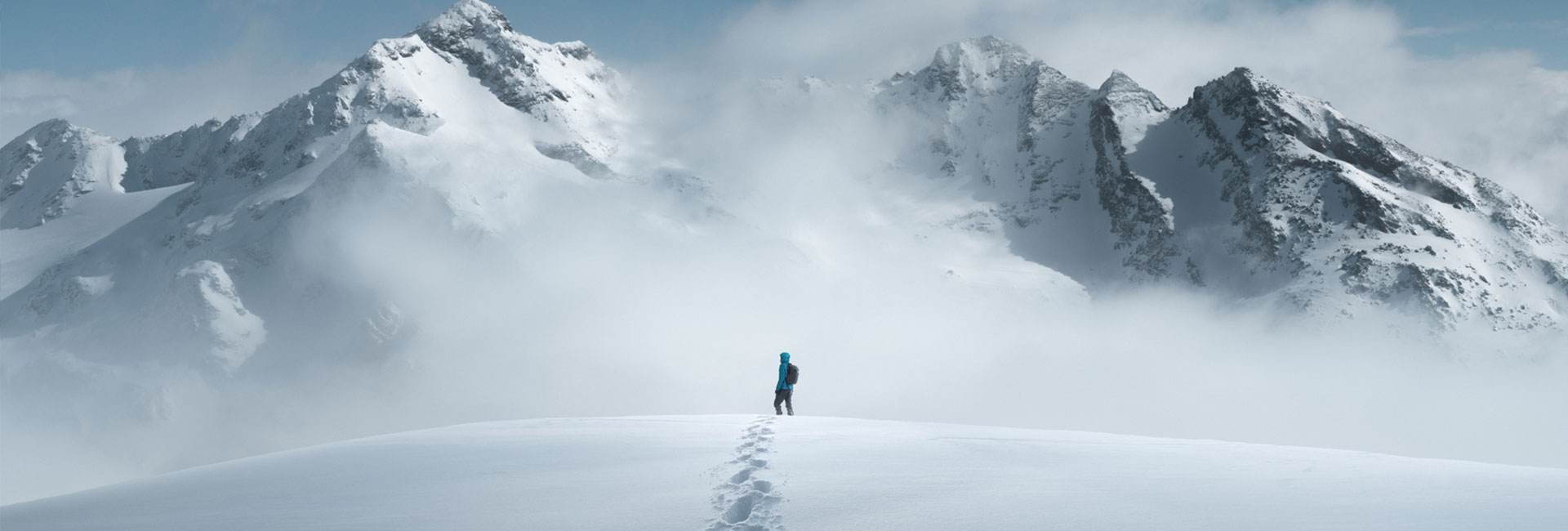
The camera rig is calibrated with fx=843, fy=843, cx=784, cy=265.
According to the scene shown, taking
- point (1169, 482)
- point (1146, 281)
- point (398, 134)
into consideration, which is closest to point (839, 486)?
point (1169, 482)

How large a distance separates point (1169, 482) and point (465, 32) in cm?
20276

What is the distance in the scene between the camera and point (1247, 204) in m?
146

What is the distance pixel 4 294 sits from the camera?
149 metres

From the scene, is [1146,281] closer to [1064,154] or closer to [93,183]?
[1064,154]

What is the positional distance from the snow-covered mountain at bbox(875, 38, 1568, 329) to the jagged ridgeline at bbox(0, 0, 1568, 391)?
0.42 m

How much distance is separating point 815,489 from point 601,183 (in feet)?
509

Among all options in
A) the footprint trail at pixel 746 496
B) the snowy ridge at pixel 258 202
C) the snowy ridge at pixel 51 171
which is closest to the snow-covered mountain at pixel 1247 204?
the snowy ridge at pixel 258 202

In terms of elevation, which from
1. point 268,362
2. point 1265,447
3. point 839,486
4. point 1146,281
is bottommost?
point 839,486

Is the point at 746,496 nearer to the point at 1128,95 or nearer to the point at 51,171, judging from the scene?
the point at 1128,95

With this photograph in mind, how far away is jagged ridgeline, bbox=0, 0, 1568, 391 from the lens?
426ft

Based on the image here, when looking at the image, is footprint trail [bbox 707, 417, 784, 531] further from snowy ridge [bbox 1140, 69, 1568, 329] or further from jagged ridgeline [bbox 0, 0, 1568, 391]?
snowy ridge [bbox 1140, 69, 1568, 329]

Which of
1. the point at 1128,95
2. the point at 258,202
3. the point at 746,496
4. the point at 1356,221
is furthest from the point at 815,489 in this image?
the point at 1128,95

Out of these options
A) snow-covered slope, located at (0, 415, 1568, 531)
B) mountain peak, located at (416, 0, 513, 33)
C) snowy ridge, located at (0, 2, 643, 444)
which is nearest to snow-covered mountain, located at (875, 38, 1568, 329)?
snowy ridge, located at (0, 2, 643, 444)

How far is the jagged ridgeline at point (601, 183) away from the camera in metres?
130
